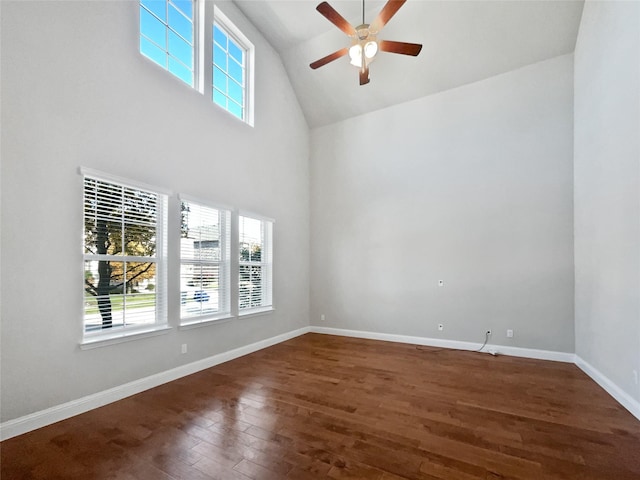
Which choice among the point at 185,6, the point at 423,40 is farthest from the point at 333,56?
the point at 185,6

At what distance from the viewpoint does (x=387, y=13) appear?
10.8 ft

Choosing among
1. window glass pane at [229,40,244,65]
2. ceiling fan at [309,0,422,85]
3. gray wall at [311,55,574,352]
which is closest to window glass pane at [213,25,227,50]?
window glass pane at [229,40,244,65]

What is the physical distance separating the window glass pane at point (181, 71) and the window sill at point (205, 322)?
10.2 ft

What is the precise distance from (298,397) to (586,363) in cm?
373

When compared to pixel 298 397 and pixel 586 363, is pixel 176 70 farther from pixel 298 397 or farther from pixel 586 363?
pixel 586 363


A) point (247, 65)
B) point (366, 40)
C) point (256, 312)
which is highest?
point (247, 65)

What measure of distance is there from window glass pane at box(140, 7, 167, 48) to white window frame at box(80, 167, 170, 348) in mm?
1814

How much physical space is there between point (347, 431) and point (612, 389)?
9.59 feet

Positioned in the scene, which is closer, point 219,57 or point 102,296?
point 102,296

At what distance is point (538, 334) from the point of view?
4461 millimetres

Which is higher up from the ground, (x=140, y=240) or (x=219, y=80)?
(x=219, y=80)

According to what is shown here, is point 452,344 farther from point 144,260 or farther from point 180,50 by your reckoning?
point 180,50

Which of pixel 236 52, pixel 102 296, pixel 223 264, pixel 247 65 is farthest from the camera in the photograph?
pixel 247 65

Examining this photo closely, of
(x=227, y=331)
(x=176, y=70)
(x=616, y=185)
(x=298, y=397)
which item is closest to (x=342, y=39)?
(x=176, y=70)
